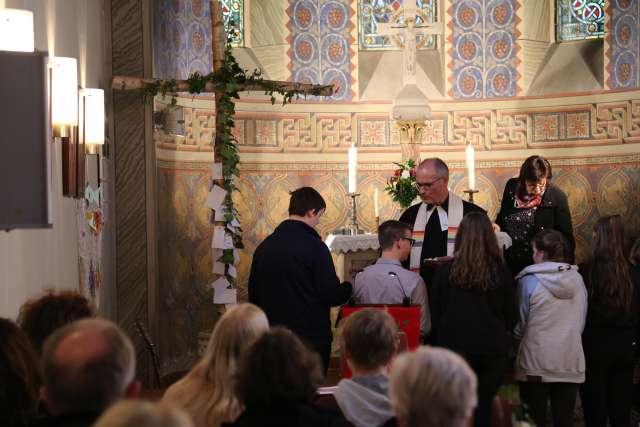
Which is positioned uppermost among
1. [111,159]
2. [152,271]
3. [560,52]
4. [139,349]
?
[560,52]

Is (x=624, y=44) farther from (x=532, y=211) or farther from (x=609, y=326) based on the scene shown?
(x=609, y=326)

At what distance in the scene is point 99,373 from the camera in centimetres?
259

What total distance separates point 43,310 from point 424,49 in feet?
28.0

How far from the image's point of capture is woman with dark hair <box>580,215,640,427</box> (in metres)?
6.19

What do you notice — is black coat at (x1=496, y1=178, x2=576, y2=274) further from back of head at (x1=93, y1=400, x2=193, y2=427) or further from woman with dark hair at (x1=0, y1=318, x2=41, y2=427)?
back of head at (x1=93, y1=400, x2=193, y2=427)

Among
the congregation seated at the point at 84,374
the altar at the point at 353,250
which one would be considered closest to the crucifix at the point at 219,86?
the altar at the point at 353,250

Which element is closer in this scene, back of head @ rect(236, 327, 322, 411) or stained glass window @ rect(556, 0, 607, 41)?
back of head @ rect(236, 327, 322, 411)

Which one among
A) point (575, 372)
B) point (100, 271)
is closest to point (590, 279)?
point (575, 372)

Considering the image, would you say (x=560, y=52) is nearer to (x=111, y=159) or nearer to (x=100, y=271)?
(x=111, y=159)

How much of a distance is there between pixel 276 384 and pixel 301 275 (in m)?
3.03

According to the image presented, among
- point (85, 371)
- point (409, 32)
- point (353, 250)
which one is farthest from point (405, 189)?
point (85, 371)

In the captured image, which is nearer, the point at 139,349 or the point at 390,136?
the point at 139,349

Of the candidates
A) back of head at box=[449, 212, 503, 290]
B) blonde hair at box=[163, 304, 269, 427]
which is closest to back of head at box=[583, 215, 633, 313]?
back of head at box=[449, 212, 503, 290]

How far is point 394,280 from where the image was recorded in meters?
5.73
